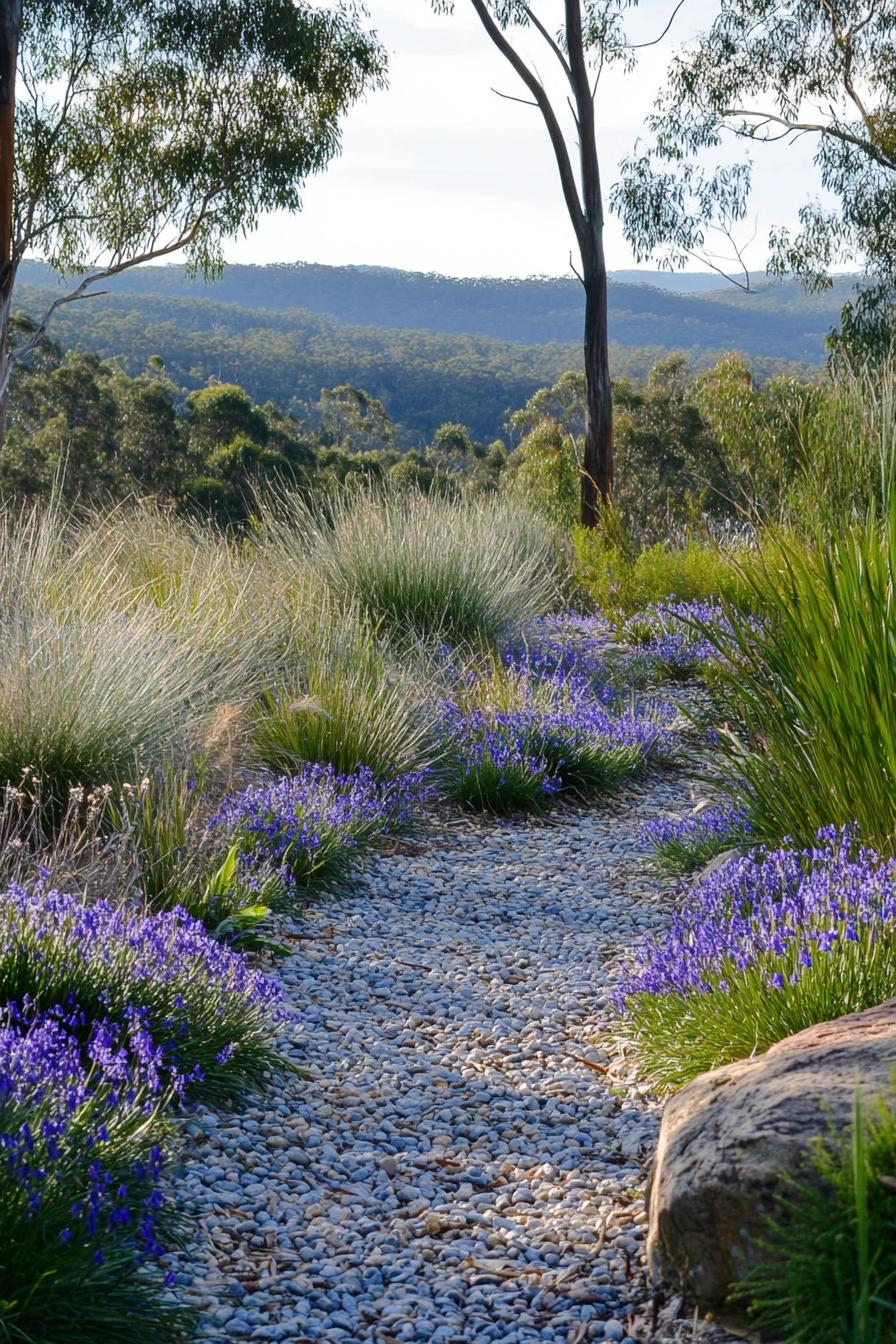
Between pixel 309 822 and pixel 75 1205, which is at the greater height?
pixel 75 1205

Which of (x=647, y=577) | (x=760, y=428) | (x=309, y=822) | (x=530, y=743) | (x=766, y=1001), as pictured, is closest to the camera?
(x=766, y=1001)

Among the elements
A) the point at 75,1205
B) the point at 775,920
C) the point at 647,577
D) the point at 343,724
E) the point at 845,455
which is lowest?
the point at 343,724

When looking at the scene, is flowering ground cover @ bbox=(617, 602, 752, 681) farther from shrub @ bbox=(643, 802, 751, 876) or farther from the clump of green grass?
shrub @ bbox=(643, 802, 751, 876)

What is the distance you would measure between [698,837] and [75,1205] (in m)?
3.28

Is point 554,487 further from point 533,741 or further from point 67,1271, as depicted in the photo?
point 67,1271

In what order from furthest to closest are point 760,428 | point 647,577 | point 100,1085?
1. point 647,577
2. point 760,428
3. point 100,1085

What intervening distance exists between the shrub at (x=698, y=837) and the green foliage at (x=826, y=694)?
0.32 metres

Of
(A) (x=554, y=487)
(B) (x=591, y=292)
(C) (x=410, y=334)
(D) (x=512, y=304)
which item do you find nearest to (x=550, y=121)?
(B) (x=591, y=292)

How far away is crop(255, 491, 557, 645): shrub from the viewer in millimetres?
8336

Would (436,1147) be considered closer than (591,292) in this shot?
Yes

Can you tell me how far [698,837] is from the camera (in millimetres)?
4746

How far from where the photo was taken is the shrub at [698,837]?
449 centimetres

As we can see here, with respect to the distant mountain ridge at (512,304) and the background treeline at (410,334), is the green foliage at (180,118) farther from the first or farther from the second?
the distant mountain ridge at (512,304)

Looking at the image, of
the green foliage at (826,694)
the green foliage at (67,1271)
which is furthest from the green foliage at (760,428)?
the green foliage at (67,1271)
